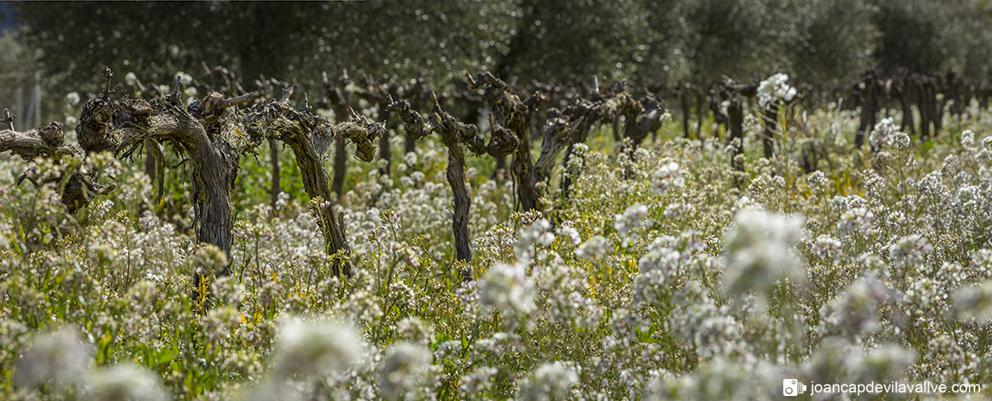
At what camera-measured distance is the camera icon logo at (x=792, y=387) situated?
6.49 feet

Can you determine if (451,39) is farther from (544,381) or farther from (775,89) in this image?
(544,381)

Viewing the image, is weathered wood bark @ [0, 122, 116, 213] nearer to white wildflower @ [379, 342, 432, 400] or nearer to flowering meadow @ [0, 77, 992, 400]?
flowering meadow @ [0, 77, 992, 400]

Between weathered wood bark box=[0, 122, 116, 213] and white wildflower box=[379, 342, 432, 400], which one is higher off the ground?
weathered wood bark box=[0, 122, 116, 213]

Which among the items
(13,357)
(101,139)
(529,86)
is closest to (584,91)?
(529,86)

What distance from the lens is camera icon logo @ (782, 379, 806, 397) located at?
1.98 m

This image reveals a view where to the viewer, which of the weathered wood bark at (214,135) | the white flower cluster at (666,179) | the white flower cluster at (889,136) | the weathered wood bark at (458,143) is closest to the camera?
the white flower cluster at (666,179)

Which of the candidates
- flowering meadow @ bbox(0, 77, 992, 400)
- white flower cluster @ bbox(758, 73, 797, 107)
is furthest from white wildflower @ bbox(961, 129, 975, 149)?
white flower cluster @ bbox(758, 73, 797, 107)

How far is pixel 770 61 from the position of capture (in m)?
23.4

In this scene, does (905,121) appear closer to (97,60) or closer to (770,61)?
(770,61)

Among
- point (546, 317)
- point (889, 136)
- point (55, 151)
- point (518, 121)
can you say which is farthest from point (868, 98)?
point (55, 151)

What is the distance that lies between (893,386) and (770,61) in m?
23.3

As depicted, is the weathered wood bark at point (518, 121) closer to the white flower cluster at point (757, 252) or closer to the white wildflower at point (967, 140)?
the white wildflower at point (967, 140)

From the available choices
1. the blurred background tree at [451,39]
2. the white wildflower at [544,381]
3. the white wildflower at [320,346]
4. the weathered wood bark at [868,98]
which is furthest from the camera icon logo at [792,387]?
the weathered wood bark at [868,98]

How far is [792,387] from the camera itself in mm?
2016
